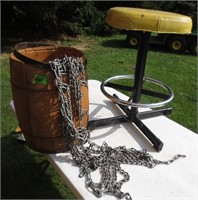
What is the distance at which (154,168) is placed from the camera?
1490mm

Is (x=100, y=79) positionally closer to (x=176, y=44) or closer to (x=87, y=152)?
(x=176, y=44)

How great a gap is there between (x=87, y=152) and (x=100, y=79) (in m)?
2.35

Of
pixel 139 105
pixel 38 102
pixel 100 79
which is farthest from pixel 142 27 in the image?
pixel 100 79

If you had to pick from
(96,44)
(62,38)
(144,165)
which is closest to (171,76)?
(96,44)

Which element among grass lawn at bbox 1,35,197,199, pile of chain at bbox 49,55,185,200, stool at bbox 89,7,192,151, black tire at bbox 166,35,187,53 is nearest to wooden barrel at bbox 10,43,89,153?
pile of chain at bbox 49,55,185,200

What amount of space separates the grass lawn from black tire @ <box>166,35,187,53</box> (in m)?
0.11

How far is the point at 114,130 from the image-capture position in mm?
1798

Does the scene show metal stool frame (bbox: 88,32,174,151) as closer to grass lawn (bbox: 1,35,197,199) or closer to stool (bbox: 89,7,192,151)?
stool (bbox: 89,7,192,151)

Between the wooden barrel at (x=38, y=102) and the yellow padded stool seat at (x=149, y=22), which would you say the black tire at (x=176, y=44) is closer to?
the yellow padded stool seat at (x=149, y=22)

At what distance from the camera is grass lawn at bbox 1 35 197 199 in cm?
206

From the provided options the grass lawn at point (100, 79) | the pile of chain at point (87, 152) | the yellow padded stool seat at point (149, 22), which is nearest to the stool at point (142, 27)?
the yellow padded stool seat at point (149, 22)

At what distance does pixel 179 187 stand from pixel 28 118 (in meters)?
0.72

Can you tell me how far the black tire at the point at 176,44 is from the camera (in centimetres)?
504

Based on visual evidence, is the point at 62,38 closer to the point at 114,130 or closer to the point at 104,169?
the point at 114,130
